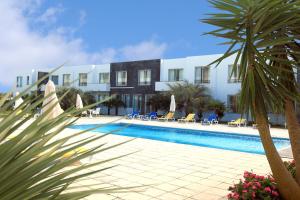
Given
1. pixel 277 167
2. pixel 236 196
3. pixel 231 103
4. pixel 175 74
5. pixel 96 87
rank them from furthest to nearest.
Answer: pixel 96 87 < pixel 175 74 < pixel 231 103 < pixel 236 196 < pixel 277 167

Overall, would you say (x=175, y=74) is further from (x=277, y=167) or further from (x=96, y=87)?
(x=277, y=167)

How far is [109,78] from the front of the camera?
39406 mm

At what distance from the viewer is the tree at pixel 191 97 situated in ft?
92.7

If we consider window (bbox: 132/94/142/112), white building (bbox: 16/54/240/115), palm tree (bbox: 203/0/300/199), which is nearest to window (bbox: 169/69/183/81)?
white building (bbox: 16/54/240/115)

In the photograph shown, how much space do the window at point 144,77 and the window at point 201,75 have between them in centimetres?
613

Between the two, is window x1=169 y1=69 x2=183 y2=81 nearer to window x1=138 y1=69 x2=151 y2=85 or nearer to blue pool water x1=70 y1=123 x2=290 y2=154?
window x1=138 y1=69 x2=151 y2=85

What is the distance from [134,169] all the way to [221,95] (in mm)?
22611

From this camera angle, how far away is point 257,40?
392 centimetres

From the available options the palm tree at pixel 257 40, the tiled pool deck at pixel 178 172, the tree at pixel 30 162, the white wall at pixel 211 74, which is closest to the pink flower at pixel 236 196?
the tiled pool deck at pixel 178 172

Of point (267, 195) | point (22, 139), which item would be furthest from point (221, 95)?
point (22, 139)

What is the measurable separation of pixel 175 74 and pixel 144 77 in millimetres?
4077

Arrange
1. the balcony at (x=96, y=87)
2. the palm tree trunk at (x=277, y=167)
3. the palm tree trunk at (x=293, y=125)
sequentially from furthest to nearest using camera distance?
1. the balcony at (x=96, y=87)
2. the palm tree trunk at (x=293, y=125)
3. the palm tree trunk at (x=277, y=167)

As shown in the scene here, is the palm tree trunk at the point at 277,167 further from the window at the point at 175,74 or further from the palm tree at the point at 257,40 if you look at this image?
the window at the point at 175,74

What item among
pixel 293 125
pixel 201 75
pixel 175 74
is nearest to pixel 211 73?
pixel 201 75
